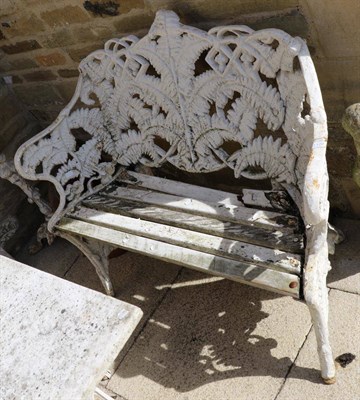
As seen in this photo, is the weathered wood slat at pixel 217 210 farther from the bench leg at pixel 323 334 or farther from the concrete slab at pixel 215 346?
the concrete slab at pixel 215 346

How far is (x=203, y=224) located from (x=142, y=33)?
3.62ft

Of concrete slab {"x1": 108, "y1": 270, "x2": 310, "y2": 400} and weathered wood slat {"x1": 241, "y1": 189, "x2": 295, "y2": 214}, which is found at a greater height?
weathered wood slat {"x1": 241, "y1": 189, "x2": 295, "y2": 214}

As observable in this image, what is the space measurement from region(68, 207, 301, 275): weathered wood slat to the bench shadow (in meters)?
0.60

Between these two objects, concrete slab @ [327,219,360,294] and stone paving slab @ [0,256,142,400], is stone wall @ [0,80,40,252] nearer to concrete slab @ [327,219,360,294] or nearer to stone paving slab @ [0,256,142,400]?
stone paving slab @ [0,256,142,400]

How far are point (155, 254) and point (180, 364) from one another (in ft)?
2.06

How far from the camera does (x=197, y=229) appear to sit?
7.90 feet

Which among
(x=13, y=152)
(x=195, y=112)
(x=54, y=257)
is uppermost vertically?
(x=195, y=112)

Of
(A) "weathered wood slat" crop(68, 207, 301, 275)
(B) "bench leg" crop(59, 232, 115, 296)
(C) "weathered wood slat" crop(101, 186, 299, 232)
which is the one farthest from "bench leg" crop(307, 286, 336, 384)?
(B) "bench leg" crop(59, 232, 115, 296)

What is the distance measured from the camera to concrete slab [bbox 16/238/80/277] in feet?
11.6

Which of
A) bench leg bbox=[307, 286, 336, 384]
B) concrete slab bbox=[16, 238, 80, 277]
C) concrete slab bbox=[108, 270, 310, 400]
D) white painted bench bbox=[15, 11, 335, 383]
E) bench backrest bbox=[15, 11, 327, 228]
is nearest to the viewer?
bench leg bbox=[307, 286, 336, 384]

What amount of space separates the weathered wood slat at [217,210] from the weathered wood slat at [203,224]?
24 mm

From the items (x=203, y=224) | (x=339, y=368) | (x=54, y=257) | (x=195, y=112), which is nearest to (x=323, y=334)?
(x=339, y=368)

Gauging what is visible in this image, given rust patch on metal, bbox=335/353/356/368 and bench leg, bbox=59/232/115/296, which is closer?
rust patch on metal, bbox=335/353/356/368

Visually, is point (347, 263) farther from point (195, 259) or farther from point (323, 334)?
point (195, 259)
